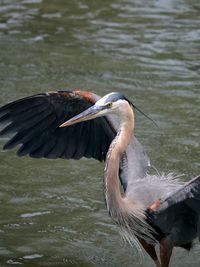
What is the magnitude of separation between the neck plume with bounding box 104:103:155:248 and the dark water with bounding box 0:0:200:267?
1.34ft

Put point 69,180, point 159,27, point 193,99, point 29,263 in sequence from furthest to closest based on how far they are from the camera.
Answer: point 159,27 → point 193,99 → point 69,180 → point 29,263

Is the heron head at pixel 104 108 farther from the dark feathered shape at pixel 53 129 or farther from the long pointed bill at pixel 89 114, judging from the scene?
the dark feathered shape at pixel 53 129

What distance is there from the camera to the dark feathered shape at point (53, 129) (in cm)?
742

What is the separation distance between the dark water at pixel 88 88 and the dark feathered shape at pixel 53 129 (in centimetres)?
67

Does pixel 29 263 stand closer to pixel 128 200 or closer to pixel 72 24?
pixel 128 200

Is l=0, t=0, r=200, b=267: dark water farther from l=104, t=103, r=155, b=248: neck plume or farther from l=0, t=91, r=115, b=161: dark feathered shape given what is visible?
l=0, t=91, r=115, b=161: dark feathered shape

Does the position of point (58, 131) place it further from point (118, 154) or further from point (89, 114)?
point (89, 114)

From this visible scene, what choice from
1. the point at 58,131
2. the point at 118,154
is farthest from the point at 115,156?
the point at 58,131

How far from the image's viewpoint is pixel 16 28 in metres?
13.1

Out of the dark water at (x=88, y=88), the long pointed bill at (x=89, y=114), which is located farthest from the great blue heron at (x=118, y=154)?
the dark water at (x=88, y=88)

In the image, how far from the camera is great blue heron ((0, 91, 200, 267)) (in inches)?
255

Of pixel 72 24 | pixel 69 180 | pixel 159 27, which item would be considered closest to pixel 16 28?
pixel 72 24

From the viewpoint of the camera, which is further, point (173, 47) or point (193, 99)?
point (173, 47)

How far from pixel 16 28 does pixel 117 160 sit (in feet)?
22.6
